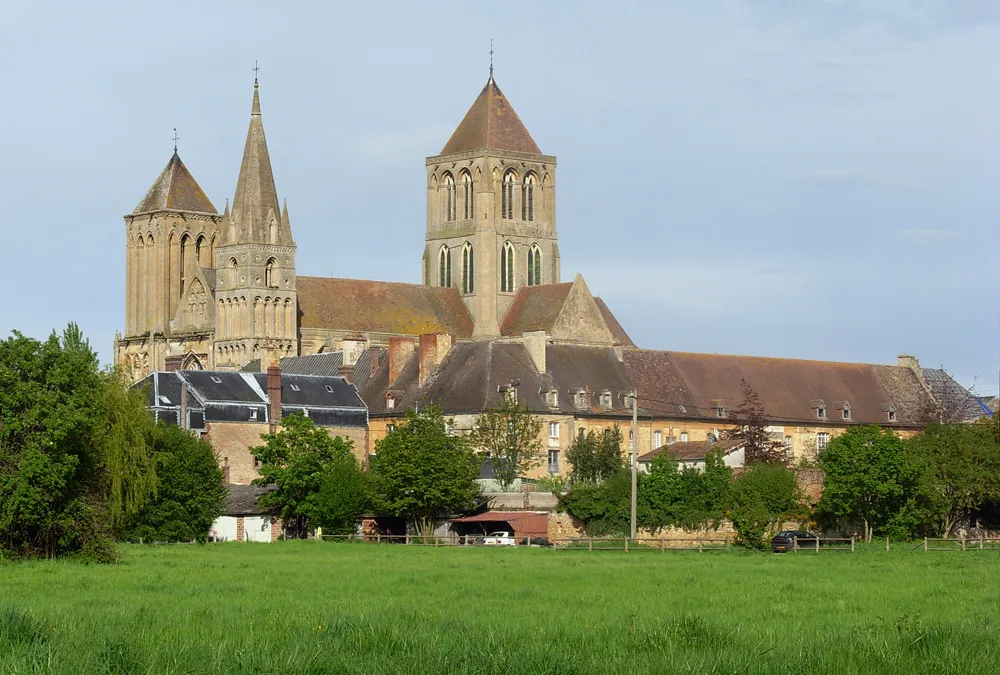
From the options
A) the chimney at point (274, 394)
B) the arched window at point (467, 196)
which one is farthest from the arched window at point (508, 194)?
the chimney at point (274, 394)

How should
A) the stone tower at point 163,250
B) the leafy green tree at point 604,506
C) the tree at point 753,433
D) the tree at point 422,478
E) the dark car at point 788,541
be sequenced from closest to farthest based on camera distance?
the dark car at point 788,541
the leafy green tree at point 604,506
the tree at point 422,478
the tree at point 753,433
the stone tower at point 163,250

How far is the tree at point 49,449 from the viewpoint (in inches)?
1633

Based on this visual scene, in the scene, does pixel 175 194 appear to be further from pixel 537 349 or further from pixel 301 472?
pixel 301 472

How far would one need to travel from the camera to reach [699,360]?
95625 millimetres

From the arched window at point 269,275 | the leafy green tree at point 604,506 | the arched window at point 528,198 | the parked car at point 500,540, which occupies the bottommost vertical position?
the parked car at point 500,540

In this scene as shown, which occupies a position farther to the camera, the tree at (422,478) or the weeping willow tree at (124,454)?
the tree at (422,478)

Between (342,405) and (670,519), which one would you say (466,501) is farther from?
(342,405)

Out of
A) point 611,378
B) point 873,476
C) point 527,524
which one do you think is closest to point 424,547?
point 527,524

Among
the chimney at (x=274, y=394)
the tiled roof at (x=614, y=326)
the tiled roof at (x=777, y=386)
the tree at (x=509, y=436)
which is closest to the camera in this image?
the tree at (x=509, y=436)

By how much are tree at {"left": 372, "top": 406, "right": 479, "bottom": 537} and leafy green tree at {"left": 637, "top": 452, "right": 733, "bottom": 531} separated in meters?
7.15

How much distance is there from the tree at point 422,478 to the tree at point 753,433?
40.4ft

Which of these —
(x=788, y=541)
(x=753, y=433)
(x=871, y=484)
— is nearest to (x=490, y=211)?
(x=753, y=433)

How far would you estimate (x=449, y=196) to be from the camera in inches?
5330

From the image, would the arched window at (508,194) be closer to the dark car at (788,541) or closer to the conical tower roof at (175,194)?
the conical tower roof at (175,194)
